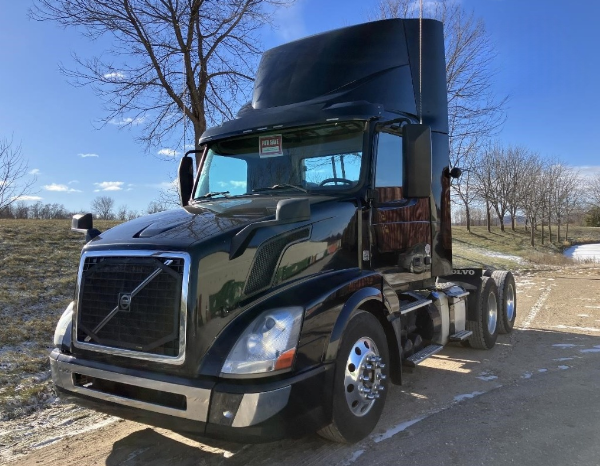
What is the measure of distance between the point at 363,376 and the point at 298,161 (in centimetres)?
187

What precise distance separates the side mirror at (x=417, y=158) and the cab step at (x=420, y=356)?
154cm

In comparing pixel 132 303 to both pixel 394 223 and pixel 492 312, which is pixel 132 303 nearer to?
pixel 394 223

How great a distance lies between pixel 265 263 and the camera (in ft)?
10.2

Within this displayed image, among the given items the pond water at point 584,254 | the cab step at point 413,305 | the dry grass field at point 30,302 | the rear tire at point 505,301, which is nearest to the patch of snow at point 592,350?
the rear tire at point 505,301

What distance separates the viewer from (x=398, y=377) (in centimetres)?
389

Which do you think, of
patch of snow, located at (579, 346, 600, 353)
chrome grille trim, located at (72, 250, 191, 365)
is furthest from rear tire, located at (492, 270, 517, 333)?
chrome grille trim, located at (72, 250, 191, 365)

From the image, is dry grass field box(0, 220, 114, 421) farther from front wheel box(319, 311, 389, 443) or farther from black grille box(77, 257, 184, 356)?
front wheel box(319, 311, 389, 443)

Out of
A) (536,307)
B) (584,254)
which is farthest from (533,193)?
(536,307)

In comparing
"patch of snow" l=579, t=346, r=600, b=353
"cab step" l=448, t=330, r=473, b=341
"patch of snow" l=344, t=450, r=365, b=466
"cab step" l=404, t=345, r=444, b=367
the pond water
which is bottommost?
the pond water

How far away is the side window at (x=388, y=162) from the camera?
414 centimetres

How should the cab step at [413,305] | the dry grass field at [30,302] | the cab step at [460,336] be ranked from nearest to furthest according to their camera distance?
the cab step at [413,305]
the dry grass field at [30,302]
the cab step at [460,336]

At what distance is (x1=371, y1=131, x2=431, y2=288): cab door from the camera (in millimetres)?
4129

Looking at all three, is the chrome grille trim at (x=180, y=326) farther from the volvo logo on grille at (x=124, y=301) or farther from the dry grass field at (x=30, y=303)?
the dry grass field at (x=30, y=303)

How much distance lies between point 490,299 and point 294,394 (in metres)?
4.84
